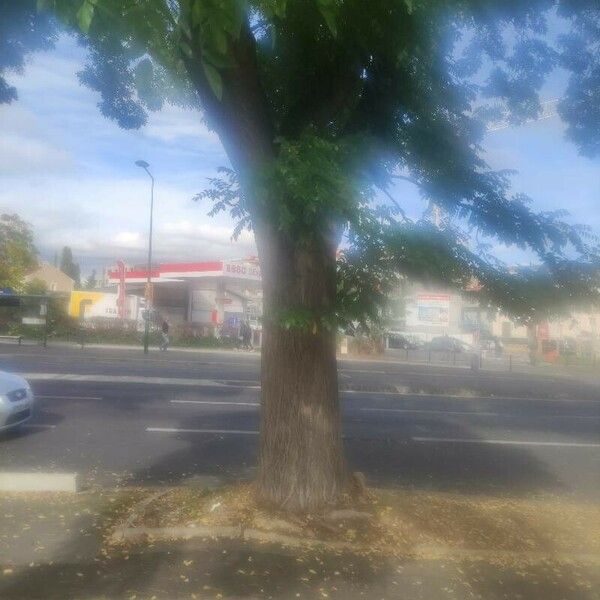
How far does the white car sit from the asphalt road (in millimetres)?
329

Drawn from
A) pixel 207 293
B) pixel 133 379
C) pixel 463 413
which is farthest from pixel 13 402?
pixel 207 293

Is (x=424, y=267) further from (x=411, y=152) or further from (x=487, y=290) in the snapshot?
(x=411, y=152)

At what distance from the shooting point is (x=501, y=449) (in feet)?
33.4

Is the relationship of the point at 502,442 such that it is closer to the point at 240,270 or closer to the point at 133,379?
the point at 133,379

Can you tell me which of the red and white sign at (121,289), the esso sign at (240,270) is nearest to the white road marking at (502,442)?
A: the esso sign at (240,270)

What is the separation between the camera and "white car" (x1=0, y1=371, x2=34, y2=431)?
8.86m

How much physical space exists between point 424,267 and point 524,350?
4043cm

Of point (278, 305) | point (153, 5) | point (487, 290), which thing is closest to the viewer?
point (153, 5)

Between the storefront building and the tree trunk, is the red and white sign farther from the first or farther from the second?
the tree trunk

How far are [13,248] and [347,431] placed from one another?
43370 mm

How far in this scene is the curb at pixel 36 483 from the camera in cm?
629

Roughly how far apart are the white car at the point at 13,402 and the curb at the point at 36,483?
2752 mm

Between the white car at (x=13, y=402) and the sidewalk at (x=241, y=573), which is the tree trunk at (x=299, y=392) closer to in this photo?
the sidewalk at (x=241, y=573)

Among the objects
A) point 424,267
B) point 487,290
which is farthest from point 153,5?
point 487,290
